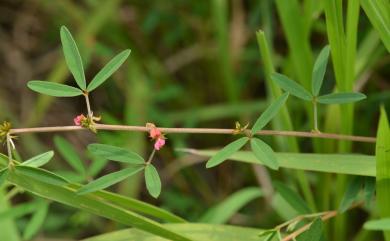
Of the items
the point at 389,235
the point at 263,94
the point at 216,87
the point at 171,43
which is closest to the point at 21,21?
the point at 171,43

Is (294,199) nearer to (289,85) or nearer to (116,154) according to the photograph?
(289,85)

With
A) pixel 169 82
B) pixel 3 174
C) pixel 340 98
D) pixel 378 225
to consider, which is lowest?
pixel 378 225

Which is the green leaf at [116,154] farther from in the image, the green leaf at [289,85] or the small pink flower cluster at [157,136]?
the green leaf at [289,85]

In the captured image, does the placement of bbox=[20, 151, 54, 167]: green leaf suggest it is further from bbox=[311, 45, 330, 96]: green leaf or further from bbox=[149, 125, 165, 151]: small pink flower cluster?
bbox=[311, 45, 330, 96]: green leaf

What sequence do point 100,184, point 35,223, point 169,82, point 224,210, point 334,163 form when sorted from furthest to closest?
point 169,82 < point 224,210 < point 35,223 < point 334,163 < point 100,184

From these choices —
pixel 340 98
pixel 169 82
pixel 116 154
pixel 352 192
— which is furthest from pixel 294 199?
pixel 169 82

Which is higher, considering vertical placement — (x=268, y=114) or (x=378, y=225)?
(x=268, y=114)

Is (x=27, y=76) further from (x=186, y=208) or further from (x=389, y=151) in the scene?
(x=389, y=151)

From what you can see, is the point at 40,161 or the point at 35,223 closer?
the point at 40,161
